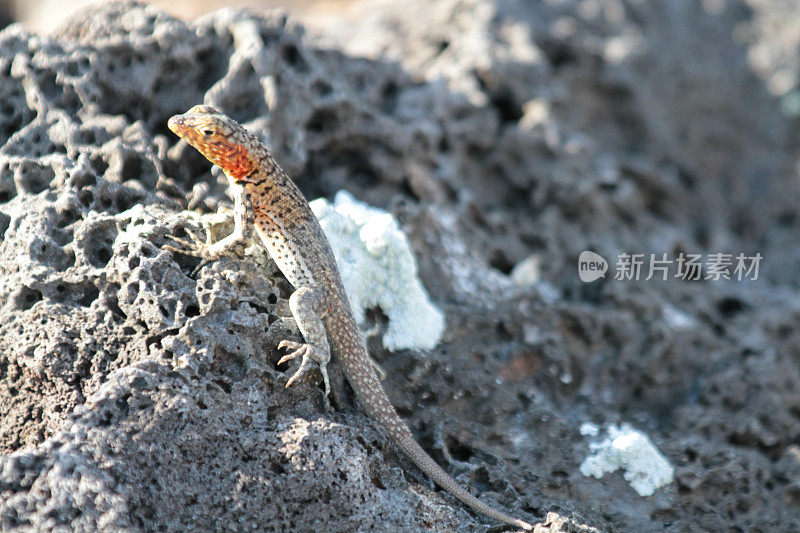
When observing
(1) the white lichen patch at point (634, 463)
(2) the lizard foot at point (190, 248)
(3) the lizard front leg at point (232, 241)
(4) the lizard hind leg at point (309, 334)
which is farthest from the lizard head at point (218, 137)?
(1) the white lichen patch at point (634, 463)

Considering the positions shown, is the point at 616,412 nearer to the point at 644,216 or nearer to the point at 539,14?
the point at 644,216

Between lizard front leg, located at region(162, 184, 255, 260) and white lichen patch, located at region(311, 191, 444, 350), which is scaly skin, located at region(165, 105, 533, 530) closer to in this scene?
lizard front leg, located at region(162, 184, 255, 260)

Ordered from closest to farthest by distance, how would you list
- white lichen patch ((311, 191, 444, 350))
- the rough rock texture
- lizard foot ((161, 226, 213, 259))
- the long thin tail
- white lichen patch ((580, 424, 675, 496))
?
the rough rock texture → the long thin tail → lizard foot ((161, 226, 213, 259)) → white lichen patch ((580, 424, 675, 496)) → white lichen patch ((311, 191, 444, 350))

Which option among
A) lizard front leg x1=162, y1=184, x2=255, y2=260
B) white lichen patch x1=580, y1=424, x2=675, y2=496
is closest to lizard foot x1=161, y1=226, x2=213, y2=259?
lizard front leg x1=162, y1=184, x2=255, y2=260

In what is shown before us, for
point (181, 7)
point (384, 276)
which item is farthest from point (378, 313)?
point (181, 7)

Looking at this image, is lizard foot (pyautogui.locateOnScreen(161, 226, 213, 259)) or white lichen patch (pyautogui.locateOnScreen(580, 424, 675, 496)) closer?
lizard foot (pyautogui.locateOnScreen(161, 226, 213, 259))
